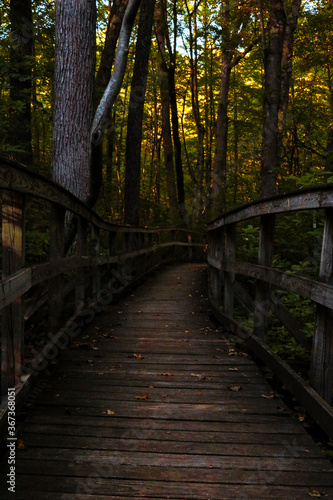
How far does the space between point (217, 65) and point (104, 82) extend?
1531 cm

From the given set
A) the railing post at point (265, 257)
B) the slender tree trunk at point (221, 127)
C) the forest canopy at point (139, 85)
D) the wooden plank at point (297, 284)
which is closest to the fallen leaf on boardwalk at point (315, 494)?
the wooden plank at point (297, 284)

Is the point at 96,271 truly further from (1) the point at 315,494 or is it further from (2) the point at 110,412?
(1) the point at 315,494

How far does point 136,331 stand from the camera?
6340 millimetres

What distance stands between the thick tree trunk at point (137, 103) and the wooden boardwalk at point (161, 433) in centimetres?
→ 719

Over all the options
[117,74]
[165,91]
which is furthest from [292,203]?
[165,91]

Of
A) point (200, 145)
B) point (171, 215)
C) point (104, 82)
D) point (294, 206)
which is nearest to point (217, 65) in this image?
point (200, 145)

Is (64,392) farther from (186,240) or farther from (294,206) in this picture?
(186,240)

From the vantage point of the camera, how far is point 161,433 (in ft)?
10.5

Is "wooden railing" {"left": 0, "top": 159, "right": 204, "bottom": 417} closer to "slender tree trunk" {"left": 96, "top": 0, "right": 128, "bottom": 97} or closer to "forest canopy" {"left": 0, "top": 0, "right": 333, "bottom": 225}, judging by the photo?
"forest canopy" {"left": 0, "top": 0, "right": 333, "bottom": 225}

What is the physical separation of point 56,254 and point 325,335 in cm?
250

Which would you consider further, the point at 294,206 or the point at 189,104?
the point at 189,104

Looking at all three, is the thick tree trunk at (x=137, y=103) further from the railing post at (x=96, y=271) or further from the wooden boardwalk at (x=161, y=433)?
the wooden boardwalk at (x=161, y=433)

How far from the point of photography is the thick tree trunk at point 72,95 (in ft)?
23.5

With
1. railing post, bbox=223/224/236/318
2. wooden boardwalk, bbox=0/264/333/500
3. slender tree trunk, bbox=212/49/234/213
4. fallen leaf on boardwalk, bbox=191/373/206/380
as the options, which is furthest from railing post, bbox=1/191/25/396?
slender tree trunk, bbox=212/49/234/213
